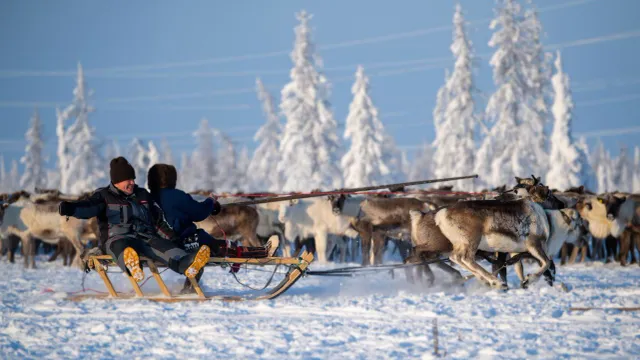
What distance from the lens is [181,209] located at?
10.3 m

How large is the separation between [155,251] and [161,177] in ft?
3.65

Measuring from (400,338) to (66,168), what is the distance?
176 feet

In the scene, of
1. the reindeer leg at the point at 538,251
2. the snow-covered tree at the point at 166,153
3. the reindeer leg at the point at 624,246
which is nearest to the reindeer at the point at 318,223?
the reindeer leg at the point at 624,246

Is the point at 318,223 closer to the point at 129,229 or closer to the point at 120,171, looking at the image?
the point at 129,229

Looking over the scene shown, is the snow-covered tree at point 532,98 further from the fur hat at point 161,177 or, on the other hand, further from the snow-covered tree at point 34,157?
the snow-covered tree at point 34,157

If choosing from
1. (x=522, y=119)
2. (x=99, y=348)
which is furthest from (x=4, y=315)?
(x=522, y=119)

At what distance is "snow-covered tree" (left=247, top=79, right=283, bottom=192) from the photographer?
206 ft

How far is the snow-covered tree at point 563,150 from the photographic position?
4909cm

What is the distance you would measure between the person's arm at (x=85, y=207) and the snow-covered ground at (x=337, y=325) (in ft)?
4.03

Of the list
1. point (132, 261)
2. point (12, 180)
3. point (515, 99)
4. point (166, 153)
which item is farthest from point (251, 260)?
point (12, 180)

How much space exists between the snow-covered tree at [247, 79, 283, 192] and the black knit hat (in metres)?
51.3

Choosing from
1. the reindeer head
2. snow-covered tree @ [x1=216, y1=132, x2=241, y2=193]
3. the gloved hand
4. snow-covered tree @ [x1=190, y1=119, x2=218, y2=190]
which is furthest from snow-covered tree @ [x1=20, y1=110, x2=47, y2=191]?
the gloved hand

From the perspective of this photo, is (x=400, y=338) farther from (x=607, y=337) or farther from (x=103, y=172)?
(x=103, y=172)

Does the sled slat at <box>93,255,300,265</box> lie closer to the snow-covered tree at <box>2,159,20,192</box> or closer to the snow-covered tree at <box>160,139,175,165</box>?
the snow-covered tree at <box>160,139,175,165</box>
